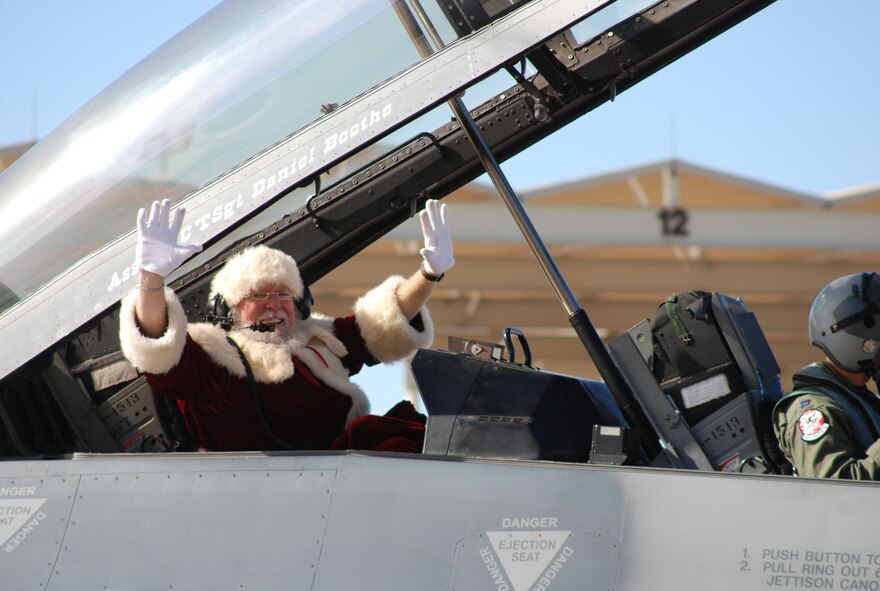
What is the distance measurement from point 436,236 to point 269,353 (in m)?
0.63

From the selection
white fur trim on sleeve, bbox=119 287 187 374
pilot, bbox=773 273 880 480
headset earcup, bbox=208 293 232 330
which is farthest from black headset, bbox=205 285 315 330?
pilot, bbox=773 273 880 480

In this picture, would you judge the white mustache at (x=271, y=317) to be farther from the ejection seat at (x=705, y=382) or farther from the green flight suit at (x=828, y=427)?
the green flight suit at (x=828, y=427)

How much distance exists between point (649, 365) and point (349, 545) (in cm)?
108

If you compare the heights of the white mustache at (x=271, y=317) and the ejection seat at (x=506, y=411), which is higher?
the white mustache at (x=271, y=317)

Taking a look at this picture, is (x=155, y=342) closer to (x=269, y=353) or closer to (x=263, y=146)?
(x=269, y=353)

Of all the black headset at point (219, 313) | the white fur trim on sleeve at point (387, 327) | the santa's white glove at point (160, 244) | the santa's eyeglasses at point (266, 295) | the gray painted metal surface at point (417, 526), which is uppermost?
the white fur trim on sleeve at point (387, 327)

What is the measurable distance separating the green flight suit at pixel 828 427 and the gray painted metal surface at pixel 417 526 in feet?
1.13

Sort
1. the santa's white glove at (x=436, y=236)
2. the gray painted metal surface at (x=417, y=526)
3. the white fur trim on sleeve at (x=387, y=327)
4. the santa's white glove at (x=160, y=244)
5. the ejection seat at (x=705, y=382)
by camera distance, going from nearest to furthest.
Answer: the gray painted metal surface at (x=417, y=526) → the santa's white glove at (x=160, y=244) → the ejection seat at (x=705, y=382) → the santa's white glove at (x=436, y=236) → the white fur trim on sleeve at (x=387, y=327)

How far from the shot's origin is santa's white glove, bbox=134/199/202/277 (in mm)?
2920

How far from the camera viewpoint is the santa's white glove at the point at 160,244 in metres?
2.92

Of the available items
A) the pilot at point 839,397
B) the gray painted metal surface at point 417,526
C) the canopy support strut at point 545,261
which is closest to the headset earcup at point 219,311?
the gray painted metal surface at point 417,526

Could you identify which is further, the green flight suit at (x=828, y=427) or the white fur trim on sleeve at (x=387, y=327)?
the white fur trim on sleeve at (x=387, y=327)

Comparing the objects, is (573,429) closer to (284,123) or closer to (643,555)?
(643,555)

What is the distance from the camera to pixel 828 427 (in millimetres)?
2805
